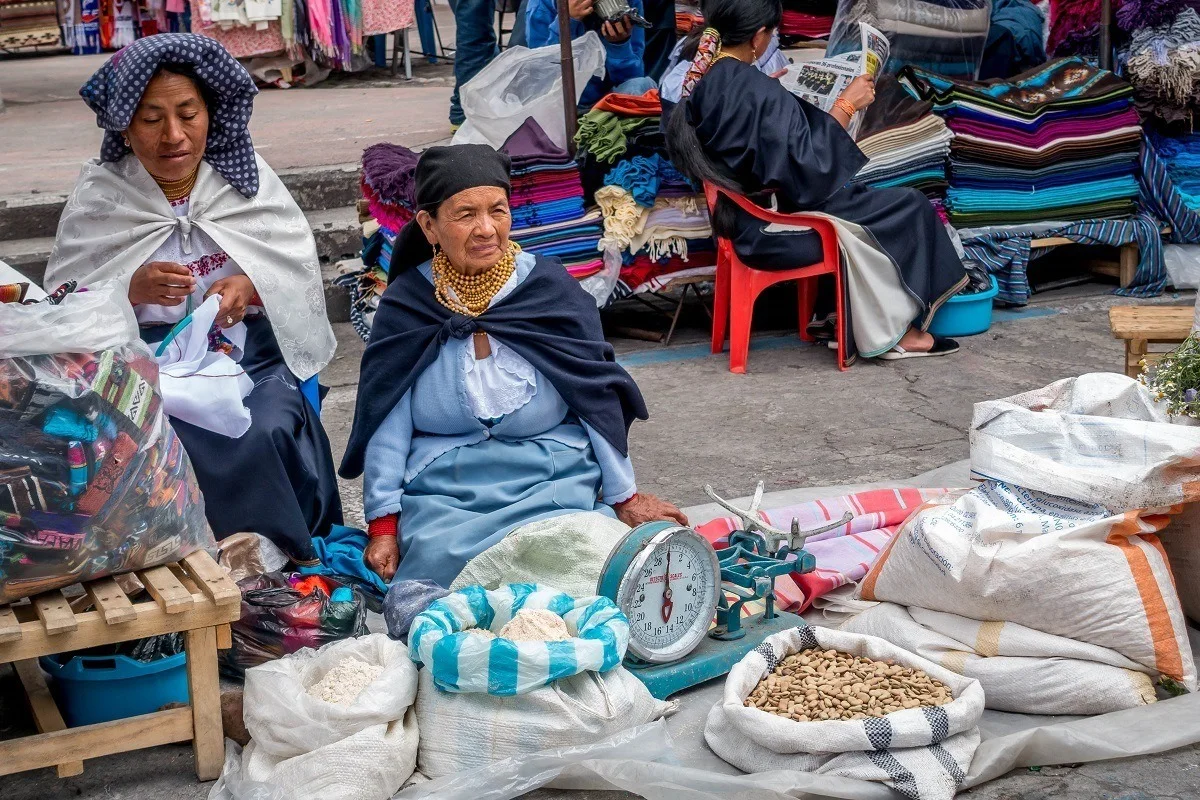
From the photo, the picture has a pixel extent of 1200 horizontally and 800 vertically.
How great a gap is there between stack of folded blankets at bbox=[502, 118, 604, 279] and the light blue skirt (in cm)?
240

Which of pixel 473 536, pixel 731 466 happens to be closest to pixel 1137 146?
pixel 731 466

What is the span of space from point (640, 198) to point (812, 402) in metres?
1.18

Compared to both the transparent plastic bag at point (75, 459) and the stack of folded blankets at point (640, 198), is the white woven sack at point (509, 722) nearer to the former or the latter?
the transparent plastic bag at point (75, 459)

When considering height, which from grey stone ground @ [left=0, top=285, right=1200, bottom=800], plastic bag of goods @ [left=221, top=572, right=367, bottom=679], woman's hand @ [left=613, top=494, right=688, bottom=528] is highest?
woman's hand @ [left=613, top=494, right=688, bottom=528]

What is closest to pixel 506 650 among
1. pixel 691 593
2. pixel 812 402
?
pixel 691 593

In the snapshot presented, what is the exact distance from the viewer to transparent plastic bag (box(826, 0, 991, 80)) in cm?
603

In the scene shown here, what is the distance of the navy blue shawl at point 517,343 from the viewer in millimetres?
3223

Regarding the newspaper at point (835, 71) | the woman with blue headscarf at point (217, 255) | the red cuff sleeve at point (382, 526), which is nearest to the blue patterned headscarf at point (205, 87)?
the woman with blue headscarf at point (217, 255)

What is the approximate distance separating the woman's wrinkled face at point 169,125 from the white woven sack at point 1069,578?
2063mm

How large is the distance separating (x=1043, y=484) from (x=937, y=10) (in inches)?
151

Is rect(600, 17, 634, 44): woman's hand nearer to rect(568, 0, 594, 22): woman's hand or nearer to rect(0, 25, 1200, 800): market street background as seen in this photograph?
rect(568, 0, 594, 22): woman's hand

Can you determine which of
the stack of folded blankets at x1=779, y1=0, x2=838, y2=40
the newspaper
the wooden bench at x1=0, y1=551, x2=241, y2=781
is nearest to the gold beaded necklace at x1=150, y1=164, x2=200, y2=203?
the wooden bench at x1=0, y1=551, x2=241, y2=781

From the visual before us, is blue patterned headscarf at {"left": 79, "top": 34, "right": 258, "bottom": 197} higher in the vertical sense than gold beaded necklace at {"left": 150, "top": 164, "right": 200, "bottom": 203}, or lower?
higher

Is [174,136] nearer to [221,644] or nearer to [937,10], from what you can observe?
[221,644]
